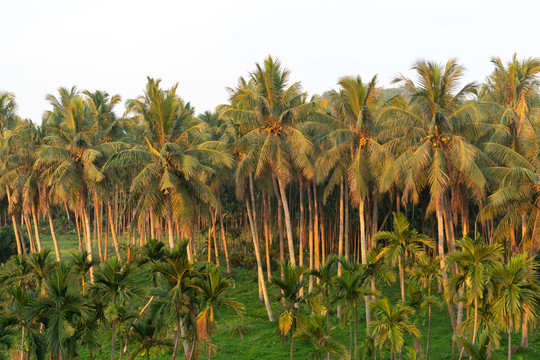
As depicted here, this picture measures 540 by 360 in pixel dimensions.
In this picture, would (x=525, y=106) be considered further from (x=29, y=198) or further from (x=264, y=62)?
(x=29, y=198)

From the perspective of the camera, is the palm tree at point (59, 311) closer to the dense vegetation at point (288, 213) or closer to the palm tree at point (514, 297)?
the dense vegetation at point (288, 213)

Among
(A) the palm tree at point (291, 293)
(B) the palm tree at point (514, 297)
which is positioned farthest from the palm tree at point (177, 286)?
(B) the palm tree at point (514, 297)

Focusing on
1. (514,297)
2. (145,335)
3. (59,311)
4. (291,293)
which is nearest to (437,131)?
(514,297)

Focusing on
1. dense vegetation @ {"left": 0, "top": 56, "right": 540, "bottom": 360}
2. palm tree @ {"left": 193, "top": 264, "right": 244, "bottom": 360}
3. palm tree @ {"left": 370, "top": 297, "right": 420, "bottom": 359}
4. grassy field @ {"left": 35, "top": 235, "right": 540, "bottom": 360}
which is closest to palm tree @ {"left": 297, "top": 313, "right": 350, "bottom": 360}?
dense vegetation @ {"left": 0, "top": 56, "right": 540, "bottom": 360}

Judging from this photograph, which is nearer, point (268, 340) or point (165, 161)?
point (165, 161)

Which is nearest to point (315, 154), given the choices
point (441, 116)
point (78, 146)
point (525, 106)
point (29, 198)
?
point (441, 116)

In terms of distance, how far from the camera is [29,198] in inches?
1219

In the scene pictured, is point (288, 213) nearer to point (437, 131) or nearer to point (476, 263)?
point (437, 131)

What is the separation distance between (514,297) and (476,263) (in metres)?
1.80

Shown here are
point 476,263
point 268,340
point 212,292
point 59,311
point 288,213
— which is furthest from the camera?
point 288,213

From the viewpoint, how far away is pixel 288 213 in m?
27.8

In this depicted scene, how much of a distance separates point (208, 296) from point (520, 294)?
10844 mm

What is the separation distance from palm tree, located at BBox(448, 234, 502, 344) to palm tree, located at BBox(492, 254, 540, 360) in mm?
609

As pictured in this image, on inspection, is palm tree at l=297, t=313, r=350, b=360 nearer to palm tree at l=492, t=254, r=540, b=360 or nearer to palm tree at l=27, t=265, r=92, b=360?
palm tree at l=492, t=254, r=540, b=360
